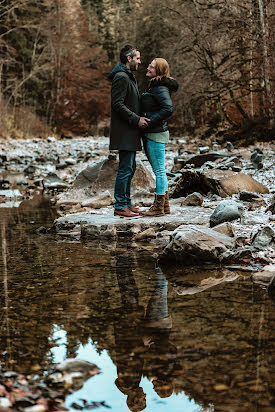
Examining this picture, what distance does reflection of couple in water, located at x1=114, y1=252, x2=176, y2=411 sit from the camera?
6.72ft

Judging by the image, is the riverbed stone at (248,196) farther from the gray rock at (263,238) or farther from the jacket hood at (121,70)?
the gray rock at (263,238)

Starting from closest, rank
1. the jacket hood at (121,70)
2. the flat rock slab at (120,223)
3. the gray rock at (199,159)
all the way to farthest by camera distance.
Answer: the flat rock slab at (120,223), the jacket hood at (121,70), the gray rock at (199,159)

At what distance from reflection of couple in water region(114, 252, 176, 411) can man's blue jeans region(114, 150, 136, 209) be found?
2.59 meters

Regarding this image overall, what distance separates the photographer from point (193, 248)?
3.86 meters

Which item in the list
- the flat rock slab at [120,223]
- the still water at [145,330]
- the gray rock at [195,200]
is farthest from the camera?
the gray rock at [195,200]

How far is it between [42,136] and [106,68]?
14995 millimetres

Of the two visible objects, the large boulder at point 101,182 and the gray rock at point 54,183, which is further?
the gray rock at point 54,183

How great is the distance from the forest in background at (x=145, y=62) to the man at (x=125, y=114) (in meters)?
10.3

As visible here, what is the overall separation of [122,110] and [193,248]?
2149mm

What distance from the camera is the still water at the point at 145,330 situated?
6.53ft

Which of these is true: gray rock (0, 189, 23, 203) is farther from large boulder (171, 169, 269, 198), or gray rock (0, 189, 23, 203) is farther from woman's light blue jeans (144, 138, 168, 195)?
woman's light blue jeans (144, 138, 168, 195)

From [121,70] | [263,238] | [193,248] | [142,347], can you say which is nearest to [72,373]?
[142,347]

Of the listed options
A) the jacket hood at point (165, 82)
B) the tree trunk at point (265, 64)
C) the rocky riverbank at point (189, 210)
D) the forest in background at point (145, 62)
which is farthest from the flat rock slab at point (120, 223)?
the forest in background at point (145, 62)

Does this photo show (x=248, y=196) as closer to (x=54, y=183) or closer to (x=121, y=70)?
(x=121, y=70)
